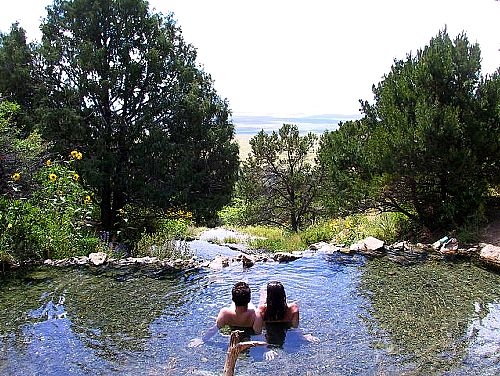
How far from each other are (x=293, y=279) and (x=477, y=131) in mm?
4795

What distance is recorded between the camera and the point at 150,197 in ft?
43.0

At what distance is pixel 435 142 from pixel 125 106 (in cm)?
800

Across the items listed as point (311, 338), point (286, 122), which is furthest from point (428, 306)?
point (286, 122)

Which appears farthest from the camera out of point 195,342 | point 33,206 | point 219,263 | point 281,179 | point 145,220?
point 281,179

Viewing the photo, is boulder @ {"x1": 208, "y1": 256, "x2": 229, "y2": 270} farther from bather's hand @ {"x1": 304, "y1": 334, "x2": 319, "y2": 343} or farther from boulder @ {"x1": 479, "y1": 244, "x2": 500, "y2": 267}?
boulder @ {"x1": 479, "y1": 244, "x2": 500, "y2": 267}

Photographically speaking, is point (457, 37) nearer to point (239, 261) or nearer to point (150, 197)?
point (239, 261)

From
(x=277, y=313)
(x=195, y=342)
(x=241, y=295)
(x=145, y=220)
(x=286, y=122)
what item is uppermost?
(x=286, y=122)

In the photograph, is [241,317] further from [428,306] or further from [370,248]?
[370,248]

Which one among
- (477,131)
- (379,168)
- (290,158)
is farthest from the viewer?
(290,158)

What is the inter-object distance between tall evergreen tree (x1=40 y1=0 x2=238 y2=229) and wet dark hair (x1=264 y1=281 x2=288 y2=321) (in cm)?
744

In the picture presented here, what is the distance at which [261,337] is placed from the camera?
19.1ft

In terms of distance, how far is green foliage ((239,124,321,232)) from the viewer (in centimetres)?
1709

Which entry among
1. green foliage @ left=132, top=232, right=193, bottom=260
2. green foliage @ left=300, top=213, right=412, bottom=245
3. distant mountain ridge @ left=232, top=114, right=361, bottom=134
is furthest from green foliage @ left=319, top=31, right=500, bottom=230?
green foliage @ left=132, top=232, right=193, bottom=260

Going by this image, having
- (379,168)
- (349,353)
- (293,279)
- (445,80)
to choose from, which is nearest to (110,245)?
(293,279)
